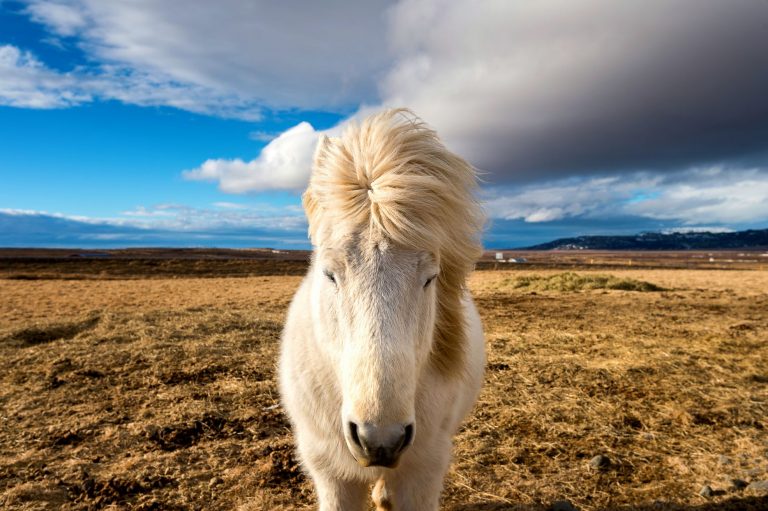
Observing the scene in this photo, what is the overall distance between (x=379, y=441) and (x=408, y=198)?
1.04 metres

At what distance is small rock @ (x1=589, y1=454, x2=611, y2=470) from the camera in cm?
380

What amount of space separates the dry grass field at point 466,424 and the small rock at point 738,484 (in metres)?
0.02

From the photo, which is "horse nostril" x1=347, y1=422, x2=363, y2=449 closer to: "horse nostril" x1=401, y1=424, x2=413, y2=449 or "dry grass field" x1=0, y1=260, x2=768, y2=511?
"horse nostril" x1=401, y1=424, x2=413, y2=449

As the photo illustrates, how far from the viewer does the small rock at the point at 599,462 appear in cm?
380

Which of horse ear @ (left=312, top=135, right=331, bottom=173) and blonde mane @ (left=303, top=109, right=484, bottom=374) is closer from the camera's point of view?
blonde mane @ (left=303, top=109, right=484, bottom=374)

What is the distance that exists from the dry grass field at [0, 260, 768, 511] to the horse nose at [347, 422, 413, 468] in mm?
2050

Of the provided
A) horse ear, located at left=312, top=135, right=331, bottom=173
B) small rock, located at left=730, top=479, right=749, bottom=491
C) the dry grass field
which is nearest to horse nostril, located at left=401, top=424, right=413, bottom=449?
horse ear, located at left=312, top=135, right=331, bottom=173

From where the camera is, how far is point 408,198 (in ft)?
6.47

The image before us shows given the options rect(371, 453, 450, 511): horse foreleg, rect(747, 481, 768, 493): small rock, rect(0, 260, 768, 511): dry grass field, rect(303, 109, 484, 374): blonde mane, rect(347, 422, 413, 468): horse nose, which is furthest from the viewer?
rect(0, 260, 768, 511): dry grass field

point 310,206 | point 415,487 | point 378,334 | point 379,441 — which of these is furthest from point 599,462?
point 310,206

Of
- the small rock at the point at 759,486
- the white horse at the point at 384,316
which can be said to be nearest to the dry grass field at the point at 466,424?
the small rock at the point at 759,486

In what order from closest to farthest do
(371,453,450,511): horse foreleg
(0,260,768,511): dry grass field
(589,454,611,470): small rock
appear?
1. (371,453,450,511): horse foreleg
2. (0,260,768,511): dry grass field
3. (589,454,611,470): small rock

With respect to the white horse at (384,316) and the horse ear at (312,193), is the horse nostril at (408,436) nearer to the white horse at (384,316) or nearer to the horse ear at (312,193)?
the white horse at (384,316)

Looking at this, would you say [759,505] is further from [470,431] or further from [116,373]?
[116,373]
